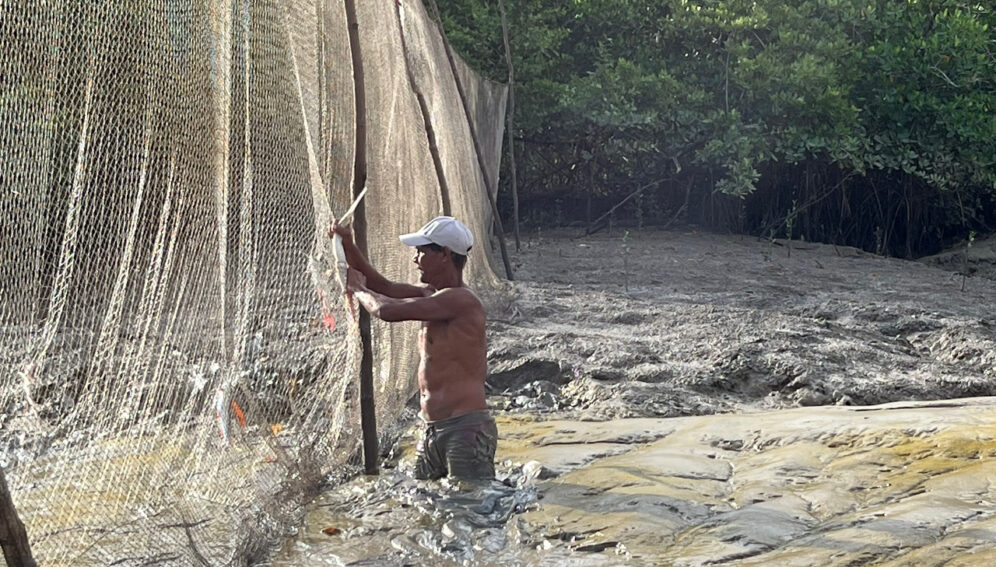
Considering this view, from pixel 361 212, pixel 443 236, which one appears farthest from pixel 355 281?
pixel 443 236

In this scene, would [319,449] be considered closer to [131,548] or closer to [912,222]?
[131,548]

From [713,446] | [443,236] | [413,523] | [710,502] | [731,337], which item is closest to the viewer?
[710,502]

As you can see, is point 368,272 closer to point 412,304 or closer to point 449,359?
point 412,304

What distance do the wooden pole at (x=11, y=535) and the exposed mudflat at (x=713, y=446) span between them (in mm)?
1206

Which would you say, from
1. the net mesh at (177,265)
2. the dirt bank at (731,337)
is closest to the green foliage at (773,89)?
the dirt bank at (731,337)

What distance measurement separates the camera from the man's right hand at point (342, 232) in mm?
3846

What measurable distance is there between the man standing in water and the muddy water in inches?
5.1

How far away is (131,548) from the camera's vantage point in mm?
3074

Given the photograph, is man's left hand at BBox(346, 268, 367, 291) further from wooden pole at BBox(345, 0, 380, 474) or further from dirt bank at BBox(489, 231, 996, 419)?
dirt bank at BBox(489, 231, 996, 419)

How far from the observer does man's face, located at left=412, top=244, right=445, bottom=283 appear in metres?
4.13

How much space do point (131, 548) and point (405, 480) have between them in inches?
51.0

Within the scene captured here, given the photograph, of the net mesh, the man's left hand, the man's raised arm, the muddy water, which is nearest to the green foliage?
the net mesh

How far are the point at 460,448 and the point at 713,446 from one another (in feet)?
3.52

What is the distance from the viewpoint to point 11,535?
2221mm
